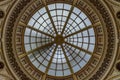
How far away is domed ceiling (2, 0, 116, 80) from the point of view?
70.9 feet

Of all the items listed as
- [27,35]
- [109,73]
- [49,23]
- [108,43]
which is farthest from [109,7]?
[27,35]

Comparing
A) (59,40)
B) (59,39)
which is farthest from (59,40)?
(59,39)

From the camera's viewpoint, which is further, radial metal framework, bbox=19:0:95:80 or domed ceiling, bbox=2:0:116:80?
radial metal framework, bbox=19:0:95:80

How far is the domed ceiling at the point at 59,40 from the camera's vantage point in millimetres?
21625

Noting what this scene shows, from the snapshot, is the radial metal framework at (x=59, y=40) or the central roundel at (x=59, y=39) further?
the central roundel at (x=59, y=39)

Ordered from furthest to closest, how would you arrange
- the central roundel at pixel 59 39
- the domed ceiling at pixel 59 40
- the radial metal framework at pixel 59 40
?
the central roundel at pixel 59 39 < the radial metal framework at pixel 59 40 < the domed ceiling at pixel 59 40

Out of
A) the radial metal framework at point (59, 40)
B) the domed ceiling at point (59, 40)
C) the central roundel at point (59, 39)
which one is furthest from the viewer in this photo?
the central roundel at point (59, 39)

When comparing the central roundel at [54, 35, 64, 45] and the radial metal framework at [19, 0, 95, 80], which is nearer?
the radial metal framework at [19, 0, 95, 80]

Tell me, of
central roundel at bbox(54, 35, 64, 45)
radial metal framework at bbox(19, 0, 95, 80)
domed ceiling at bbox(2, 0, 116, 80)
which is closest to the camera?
domed ceiling at bbox(2, 0, 116, 80)

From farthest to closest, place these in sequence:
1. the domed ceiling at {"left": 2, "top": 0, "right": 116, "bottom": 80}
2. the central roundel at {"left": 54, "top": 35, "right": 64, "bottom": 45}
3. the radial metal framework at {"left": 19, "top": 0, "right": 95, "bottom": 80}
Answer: the central roundel at {"left": 54, "top": 35, "right": 64, "bottom": 45} → the radial metal framework at {"left": 19, "top": 0, "right": 95, "bottom": 80} → the domed ceiling at {"left": 2, "top": 0, "right": 116, "bottom": 80}

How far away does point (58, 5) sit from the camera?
969 inches

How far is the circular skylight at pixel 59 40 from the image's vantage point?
2484 cm

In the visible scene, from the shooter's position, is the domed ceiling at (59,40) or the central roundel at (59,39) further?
the central roundel at (59,39)

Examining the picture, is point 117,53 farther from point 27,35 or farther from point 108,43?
point 27,35
